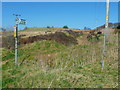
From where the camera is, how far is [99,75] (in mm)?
6902

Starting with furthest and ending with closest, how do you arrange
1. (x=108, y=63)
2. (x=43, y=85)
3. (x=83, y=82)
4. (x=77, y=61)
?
1. (x=77, y=61)
2. (x=108, y=63)
3. (x=83, y=82)
4. (x=43, y=85)

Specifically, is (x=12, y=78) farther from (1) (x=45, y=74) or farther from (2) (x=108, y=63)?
(2) (x=108, y=63)

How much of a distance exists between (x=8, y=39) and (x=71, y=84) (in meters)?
14.8

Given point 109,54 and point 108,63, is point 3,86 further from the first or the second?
point 109,54

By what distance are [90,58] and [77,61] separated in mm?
839

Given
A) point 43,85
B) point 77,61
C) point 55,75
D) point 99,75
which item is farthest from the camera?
point 77,61

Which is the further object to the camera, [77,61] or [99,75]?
[77,61]

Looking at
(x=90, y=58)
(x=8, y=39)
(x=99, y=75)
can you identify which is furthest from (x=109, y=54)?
(x=8, y=39)

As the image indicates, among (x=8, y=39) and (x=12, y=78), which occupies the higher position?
(x=8, y=39)

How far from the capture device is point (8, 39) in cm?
1936

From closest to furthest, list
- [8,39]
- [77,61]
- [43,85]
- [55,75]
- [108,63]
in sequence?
[43,85], [55,75], [108,63], [77,61], [8,39]

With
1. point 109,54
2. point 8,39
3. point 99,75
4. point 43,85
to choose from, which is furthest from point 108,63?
point 8,39

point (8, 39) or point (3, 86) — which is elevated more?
point (8, 39)

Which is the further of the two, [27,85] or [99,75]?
[99,75]
